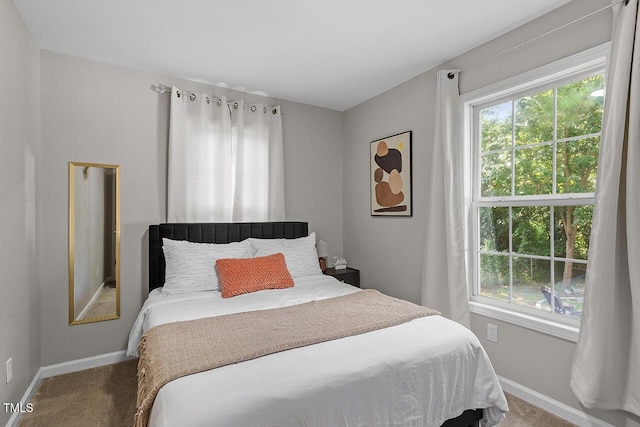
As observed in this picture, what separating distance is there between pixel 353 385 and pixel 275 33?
2303mm

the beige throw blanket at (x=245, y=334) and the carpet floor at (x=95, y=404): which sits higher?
the beige throw blanket at (x=245, y=334)

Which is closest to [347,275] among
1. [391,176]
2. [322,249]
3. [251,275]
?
[322,249]

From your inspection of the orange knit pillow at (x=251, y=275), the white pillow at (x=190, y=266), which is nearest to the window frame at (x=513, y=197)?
the orange knit pillow at (x=251, y=275)

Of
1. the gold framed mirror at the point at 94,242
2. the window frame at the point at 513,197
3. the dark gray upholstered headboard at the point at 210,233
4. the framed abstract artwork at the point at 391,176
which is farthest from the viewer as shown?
the framed abstract artwork at the point at 391,176

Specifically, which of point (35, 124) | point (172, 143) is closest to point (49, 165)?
point (35, 124)

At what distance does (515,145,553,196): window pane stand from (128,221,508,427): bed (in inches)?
46.6

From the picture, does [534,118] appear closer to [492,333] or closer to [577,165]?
[577,165]

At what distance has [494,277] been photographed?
8.51 feet

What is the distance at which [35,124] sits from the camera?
2.46m

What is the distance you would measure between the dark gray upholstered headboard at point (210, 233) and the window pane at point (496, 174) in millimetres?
1879

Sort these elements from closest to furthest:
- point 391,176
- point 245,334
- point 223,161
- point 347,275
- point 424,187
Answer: point 245,334 < point 424,187 < point 223,161 < point 391,176 < point 347,275

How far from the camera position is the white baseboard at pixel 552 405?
1916 mm

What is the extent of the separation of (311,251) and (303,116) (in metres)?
1.65

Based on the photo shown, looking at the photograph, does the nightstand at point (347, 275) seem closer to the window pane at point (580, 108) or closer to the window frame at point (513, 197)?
the window frame at point (513, 197)
